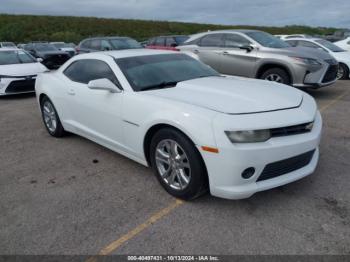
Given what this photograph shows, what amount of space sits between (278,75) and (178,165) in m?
5.26

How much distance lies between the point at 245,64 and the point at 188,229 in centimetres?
602

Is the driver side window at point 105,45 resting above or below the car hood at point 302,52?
below

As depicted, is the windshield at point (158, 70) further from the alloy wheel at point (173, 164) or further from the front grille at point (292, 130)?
the front grille at point (292, 130)

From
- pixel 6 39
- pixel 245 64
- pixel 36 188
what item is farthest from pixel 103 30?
pixel 36 188

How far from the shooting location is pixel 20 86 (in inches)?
358

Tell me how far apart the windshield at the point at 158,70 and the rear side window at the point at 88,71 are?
19cm

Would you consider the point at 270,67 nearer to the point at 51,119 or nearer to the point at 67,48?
the point at 51,119

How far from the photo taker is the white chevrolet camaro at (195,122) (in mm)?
2779

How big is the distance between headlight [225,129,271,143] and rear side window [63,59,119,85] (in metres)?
1.73

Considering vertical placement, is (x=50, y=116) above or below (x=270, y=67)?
below

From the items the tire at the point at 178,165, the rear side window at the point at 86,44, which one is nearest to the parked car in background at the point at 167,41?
the rear side window at the point at 86,44

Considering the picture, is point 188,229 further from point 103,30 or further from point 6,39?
point 103,30

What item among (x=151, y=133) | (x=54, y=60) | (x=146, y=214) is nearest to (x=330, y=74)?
(x=151, y=133)

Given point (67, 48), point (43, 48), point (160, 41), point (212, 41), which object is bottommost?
point (67, 48)
